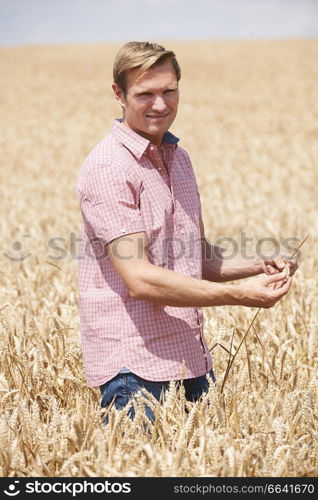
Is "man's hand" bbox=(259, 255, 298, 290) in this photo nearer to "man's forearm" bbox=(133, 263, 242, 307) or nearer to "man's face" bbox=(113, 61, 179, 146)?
"man's forearm" bbox=(133, 263, 242, 307)

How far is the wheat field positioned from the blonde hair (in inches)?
44.9

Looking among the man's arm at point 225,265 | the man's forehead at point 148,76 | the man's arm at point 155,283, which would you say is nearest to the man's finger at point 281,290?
the man's arm at point 155,283

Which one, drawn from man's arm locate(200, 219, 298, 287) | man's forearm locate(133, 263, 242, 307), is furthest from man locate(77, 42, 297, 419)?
man's arm locate(200, 219, 298, 287)

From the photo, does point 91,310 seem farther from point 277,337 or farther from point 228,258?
point 277,337

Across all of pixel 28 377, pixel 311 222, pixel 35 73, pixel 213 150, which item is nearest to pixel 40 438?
pixel 28 377

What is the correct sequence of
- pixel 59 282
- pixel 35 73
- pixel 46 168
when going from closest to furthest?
pixel 59 282 < pixel 46 168 < pixel 35 73

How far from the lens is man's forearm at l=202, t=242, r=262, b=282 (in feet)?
9.71

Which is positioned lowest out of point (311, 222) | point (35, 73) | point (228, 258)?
point (228, 258)

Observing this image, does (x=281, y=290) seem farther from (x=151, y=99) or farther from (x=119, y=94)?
(x=119, y=94)

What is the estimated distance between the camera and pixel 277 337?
391cm

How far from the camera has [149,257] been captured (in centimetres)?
259

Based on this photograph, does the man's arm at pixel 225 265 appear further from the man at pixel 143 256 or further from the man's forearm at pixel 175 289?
the man's forearm at pixel 175 289

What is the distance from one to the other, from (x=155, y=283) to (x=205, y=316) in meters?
2.16
